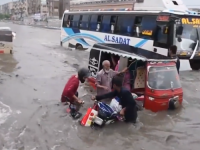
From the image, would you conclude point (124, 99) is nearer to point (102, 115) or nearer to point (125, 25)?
point (102, 115)

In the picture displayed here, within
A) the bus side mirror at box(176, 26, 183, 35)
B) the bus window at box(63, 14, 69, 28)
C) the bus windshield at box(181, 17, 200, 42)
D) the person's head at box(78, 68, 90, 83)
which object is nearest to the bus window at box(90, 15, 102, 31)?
the bus window at box(63, 14, 69, 28)

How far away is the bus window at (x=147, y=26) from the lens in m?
12.6

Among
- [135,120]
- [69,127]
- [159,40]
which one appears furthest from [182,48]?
[69,127]

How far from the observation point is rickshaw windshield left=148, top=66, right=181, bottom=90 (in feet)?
23.7

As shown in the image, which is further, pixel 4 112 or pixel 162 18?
pixel 162 18

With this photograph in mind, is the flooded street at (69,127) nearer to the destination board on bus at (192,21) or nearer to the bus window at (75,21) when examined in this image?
the destination board on bus at (192,21)

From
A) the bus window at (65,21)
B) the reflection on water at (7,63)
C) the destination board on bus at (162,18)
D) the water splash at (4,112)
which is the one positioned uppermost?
the destination board on bus at (162,18)

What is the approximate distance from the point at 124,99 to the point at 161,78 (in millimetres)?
1563

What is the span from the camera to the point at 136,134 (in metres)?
6.43

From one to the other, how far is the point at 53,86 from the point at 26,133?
438cm

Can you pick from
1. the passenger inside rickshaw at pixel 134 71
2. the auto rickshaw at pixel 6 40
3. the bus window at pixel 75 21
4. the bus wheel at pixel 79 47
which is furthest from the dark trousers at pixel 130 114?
the bus window at pixel 75 21

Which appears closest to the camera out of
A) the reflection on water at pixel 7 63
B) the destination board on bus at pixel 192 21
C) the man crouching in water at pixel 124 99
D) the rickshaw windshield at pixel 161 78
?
the man crouching in water at pixel 124 99

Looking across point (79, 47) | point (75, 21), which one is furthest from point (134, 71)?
point (75, 21)

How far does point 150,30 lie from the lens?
1270 cm
